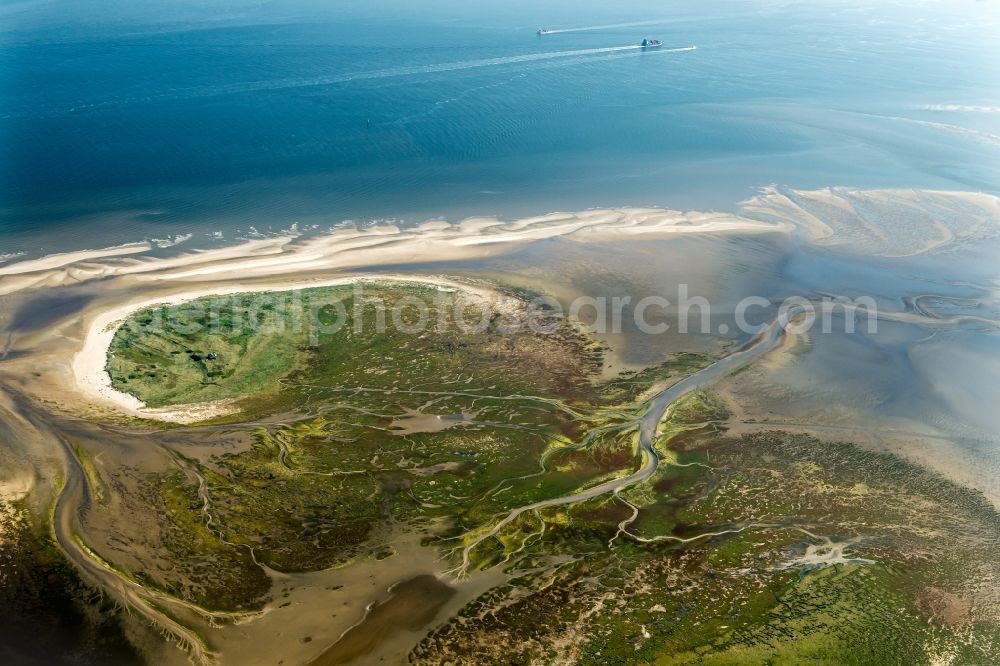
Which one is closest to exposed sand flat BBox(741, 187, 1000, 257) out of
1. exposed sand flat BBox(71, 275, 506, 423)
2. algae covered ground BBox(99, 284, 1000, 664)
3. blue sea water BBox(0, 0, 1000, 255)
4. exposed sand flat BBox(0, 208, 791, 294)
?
blue sea water BBox(0, 0, 1000, 255)

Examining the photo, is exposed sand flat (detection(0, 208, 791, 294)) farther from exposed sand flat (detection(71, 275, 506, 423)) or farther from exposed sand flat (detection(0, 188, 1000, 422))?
exposed sand flat (detection(71, 275, 506, 423))

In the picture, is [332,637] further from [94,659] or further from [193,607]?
[94,659]

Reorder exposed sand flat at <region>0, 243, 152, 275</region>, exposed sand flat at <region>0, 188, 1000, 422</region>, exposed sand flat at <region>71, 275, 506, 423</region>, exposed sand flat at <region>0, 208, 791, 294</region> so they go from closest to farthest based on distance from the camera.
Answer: exposed sand flat at <region>71, 275, 506, 423</region>, exposed sand flat at <region>0, 188, 1000, 422</region>, exposed sand flat at <region>0, 243, 152, 275</region>, exposed sand flat at <region>0, 208, 791, 294</region>

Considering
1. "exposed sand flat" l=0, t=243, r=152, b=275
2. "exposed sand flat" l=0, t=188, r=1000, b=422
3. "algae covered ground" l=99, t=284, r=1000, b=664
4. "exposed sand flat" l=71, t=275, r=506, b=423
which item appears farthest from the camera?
"exposed sand flat" l=0, t=243, r=152, b=275

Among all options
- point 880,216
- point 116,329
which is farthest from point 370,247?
point 880,216

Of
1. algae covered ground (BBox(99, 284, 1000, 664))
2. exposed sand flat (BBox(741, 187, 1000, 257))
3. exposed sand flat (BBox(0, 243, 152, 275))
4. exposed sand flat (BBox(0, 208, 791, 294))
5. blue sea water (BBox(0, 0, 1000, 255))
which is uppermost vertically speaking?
blue sea water (BBox(0, 0, 1000, 255))

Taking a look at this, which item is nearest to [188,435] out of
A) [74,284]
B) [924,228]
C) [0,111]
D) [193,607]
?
[193,607]
